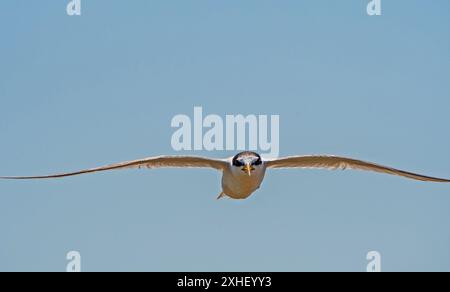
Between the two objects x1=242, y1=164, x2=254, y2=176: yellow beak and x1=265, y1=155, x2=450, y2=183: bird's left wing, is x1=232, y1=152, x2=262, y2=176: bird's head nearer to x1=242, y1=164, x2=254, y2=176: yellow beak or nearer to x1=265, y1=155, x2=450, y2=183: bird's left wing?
x1=242, y1=164, x2=254, y2=176: yellow beak

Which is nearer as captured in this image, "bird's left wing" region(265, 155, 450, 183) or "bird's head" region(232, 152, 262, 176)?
"bird's head" region(232, 152, 262, 176)

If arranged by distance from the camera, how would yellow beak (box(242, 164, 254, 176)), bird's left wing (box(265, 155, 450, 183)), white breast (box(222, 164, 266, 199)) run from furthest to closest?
1. bird's left wing (box(265, 155, 450, 183))
2. white breast (box(222, 164, 266, 199))
3. yellow beak (box(242, 164, 254, 176))

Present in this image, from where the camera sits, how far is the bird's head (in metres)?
13.9

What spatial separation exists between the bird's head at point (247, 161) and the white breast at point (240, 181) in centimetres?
5

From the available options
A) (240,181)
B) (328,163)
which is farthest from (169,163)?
(328,163)

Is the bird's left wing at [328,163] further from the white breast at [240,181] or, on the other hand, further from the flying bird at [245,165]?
the white breast at [240,181]

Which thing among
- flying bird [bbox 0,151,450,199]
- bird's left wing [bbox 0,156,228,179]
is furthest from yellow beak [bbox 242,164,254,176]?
bird's left wing [bbox 0,156,228,179]

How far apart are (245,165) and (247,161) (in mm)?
69
